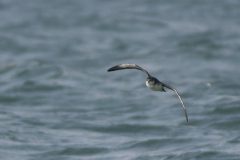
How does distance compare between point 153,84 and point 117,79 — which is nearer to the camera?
point 153,84

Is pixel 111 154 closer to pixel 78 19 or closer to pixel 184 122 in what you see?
pixel 184 122

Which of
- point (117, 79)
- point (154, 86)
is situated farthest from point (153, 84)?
point (117, 79)

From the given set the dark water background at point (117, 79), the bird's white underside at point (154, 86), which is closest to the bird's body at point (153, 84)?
the bird's white underside at point (154, 86)

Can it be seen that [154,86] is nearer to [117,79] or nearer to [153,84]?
[153,84]

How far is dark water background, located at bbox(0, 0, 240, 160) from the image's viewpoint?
18.8 m

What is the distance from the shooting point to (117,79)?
27.4 meters

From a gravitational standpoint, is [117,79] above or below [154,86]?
above

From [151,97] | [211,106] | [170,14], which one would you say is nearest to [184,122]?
[211,106]

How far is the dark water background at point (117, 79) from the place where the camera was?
61.6 feet

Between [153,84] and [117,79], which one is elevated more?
[117,79]

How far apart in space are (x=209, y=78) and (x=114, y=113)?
5.78 meters

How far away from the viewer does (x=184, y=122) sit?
2130cm

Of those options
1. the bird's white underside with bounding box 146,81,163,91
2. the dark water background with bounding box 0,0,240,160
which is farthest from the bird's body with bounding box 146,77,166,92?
the dark water background with bounding box 0,0,240,160

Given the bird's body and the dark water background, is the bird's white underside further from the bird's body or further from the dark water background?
the dark water background
